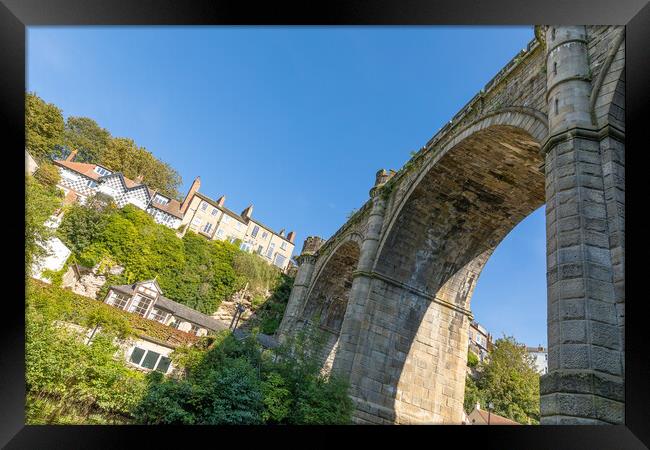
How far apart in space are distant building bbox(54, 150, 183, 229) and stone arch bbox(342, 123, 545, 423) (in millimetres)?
32956

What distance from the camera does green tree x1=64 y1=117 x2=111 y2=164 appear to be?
46.1m

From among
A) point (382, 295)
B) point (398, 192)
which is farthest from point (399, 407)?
point (398, 192)

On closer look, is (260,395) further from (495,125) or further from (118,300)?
(118,300)

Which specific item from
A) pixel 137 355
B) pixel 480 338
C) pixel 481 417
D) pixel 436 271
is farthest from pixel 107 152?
pixel 480 338

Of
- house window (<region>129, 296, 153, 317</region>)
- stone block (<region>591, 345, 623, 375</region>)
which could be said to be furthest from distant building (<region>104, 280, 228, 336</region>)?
stone block (<region>591, 345, 623, 375</region>)

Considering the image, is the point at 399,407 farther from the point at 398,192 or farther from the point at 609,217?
the point at 609,217

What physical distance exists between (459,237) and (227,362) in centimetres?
958

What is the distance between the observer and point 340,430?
3.37m

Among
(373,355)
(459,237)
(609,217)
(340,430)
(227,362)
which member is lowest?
(340,430)

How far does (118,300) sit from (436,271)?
21497mm

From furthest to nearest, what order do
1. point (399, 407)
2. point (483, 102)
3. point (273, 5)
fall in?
point (399, 407) < point (483, 102) < point (273, 5)

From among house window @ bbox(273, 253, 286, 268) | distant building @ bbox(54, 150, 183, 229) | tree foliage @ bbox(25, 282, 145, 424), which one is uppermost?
house window @ bbox(273, 253, 286, 268)

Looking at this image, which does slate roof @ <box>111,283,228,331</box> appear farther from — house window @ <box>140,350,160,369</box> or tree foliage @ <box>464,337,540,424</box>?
tree foliage @ <box>464,337,540,424</box>

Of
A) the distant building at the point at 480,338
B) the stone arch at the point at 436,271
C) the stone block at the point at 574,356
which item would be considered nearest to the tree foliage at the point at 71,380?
the stone arch at the point at 436,271
